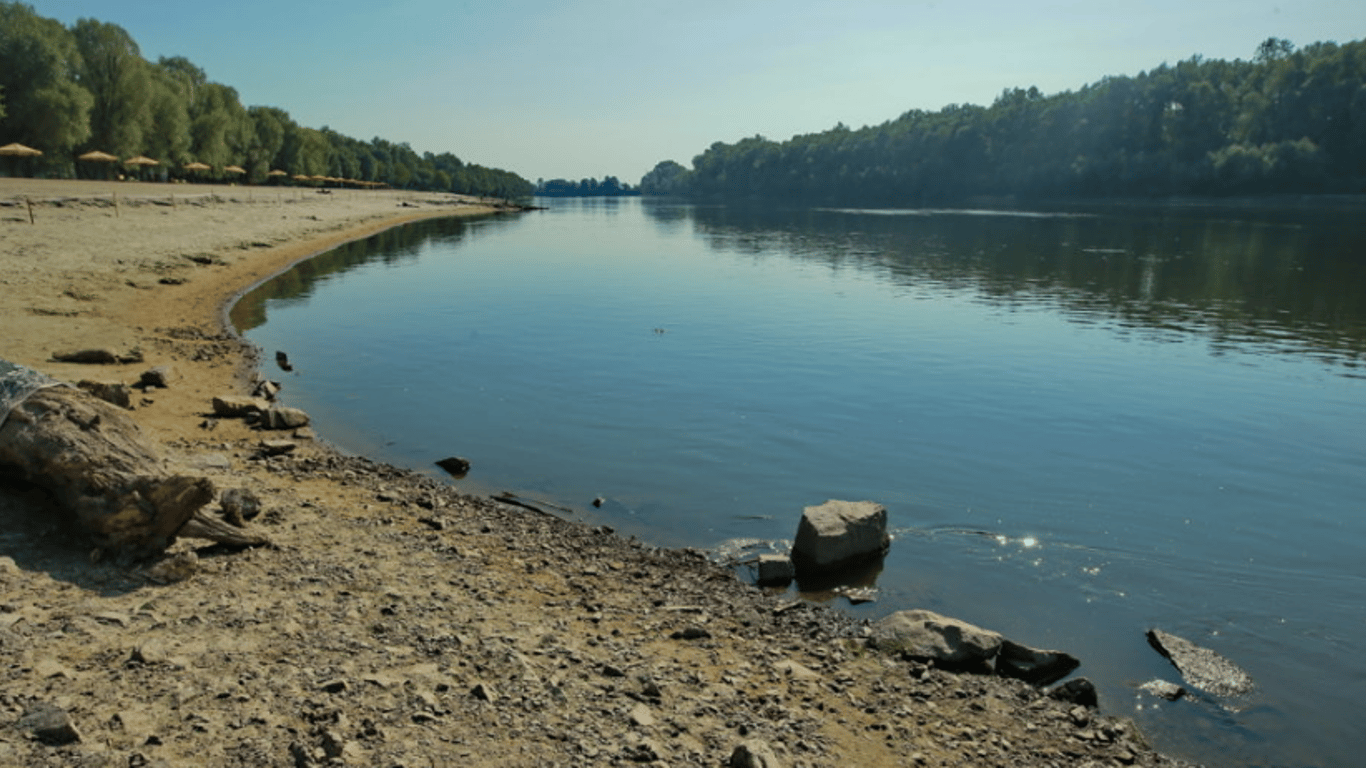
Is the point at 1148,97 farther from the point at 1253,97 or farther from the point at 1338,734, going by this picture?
the point at 1338,734

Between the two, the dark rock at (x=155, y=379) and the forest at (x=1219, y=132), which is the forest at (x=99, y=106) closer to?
the dark rock at (x=155, y=379)

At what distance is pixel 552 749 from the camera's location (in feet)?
22.8

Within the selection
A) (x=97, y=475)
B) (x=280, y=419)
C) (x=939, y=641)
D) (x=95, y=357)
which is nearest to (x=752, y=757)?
(x=939, y=641)

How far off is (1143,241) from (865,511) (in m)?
80.8

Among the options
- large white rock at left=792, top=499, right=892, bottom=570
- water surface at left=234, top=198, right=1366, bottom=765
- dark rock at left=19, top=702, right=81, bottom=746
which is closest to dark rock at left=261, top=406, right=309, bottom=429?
water surface at left=234, top=198, right=1366, bottom=765

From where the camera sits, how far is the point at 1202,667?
10.1 metres

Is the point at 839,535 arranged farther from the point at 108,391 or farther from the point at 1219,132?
the point at 1219,132

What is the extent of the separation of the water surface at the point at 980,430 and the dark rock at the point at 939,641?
1.32 meters

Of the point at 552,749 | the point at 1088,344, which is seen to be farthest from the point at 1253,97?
the point at 552,749

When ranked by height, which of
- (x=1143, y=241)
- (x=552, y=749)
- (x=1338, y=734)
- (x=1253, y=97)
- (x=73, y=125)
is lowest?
(x=1338, y=734)

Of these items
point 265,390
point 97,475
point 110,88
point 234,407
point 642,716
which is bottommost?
point 642,716

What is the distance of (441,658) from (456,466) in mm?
8568

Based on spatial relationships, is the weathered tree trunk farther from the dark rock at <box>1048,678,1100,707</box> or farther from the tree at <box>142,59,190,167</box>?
the tree at <box>142,59,190,167</box>

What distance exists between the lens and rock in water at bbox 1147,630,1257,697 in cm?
980
